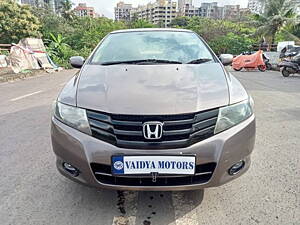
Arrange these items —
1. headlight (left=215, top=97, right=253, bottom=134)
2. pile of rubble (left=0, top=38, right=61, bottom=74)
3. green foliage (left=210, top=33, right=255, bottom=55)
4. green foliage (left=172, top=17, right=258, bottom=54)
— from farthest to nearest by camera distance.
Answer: green foliage (left=172, top=17, right=258, bottom=54), green foliage (left=210, top=33, right=255, bottom=55), pile of rubble (left=0, top=38, right=61, bottom=74), headlight (left=215, top=97, right=253, bottom=134)

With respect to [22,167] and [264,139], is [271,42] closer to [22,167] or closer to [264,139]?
[264,139]

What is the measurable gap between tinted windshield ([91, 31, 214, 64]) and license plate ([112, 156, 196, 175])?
1316mm

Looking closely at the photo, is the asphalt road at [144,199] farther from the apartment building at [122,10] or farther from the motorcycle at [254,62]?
the apartment building at [122,10]

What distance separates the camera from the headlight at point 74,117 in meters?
1.91

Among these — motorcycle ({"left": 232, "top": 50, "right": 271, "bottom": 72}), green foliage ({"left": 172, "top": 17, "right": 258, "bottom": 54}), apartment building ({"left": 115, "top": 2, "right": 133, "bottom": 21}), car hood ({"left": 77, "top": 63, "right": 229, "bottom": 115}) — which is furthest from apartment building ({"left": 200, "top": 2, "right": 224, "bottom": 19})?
car hood ({"left": 77, "top": 63, "right": 229, "bottom": 115})

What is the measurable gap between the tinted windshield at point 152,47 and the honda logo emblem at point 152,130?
3.93 feet

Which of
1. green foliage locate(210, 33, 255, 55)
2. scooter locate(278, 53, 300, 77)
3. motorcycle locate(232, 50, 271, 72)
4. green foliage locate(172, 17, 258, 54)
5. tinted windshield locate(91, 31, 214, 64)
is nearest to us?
tinted windshield locate(91, 31, 214, 64)

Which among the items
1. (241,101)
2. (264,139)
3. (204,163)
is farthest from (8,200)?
(264,139)

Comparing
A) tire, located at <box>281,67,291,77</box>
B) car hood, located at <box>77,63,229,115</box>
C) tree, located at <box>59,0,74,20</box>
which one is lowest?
tire, located at <box>281,67,291,77</box>

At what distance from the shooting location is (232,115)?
1.95 meters

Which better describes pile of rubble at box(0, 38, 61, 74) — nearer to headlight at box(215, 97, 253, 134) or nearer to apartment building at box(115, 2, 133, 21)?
headlight at box(215, 97, 253, 134)

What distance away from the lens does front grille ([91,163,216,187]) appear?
1863 millimetres

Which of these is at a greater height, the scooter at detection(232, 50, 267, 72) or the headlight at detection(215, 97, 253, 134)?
the headlight at detection(215, 97, 253, 134)

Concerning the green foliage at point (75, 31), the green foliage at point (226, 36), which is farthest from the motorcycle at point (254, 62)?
the green foliage at point (226, 36)
